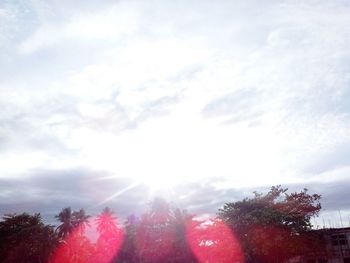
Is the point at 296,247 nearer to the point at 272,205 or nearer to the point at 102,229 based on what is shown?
the point at 272,205

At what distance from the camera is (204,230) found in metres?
60.8

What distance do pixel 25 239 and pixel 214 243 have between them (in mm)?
28466

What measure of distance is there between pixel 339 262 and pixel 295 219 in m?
7.38

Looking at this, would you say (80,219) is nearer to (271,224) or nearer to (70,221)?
(70,221)

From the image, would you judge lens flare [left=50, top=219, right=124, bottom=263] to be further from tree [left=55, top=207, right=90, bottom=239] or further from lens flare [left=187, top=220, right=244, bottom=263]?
lens flare [left=187, top=220, right=244, bottom=263]

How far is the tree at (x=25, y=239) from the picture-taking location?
64.2m

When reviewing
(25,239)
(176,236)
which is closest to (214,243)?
(176,236)

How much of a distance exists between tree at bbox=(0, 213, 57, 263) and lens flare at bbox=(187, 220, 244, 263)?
2196 centimetres

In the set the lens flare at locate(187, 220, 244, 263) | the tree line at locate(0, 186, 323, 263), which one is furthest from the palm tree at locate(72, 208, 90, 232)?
the lens flare at locate(187, 220, 244, 263)

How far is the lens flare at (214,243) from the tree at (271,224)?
980 millimetres

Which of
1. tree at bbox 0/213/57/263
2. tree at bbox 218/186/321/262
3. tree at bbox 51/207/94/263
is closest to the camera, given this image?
tree at bbox 218/186/321/262

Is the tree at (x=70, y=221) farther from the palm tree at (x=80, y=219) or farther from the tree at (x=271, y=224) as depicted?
the tree at (x=271, y=224)

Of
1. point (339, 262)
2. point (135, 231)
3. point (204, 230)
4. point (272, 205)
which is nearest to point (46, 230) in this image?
point (135, 231)

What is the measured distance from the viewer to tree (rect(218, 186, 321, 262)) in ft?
166
